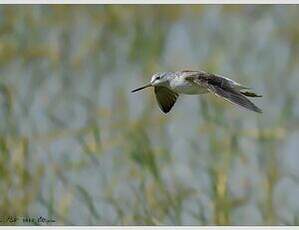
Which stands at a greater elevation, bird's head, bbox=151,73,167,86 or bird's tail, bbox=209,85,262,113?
bird's head, bbox=151,73,167,86

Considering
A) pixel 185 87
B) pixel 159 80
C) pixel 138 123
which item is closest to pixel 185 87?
pixel 185 87

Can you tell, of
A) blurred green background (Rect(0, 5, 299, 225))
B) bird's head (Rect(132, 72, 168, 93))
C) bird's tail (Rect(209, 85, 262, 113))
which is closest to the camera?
bird's tail (Rect(209, 85, 262, 113))

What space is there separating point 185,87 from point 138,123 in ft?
4.08

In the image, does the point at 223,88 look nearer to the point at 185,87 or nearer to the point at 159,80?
the point at 185,87

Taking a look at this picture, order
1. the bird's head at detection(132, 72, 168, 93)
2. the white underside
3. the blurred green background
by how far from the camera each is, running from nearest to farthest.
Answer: the white underside < the bird's head at detection(132, 72, 168, 93) < the blurred green background

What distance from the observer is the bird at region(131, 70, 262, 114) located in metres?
3.61

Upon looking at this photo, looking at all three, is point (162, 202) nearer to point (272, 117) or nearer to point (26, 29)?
point (272, 117)

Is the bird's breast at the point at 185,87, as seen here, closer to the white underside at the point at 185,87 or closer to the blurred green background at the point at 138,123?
the white underside at the point at 185,87

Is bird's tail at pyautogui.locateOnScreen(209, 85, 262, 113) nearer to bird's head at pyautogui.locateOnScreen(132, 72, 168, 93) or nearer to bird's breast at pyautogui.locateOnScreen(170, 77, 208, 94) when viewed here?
bird's breast at pyautogui.locateOnScreen(170, 77, 208, 94)

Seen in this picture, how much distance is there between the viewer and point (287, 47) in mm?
5574

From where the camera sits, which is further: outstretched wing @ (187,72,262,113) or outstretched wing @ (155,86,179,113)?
outstretched wing @ (155,86,179,113)

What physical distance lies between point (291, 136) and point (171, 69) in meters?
0.52

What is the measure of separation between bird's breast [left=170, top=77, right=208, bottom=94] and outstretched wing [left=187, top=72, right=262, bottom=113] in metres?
0.02

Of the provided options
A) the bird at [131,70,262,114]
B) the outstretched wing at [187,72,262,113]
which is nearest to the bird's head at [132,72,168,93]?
the bird at [131,70,262,114]
